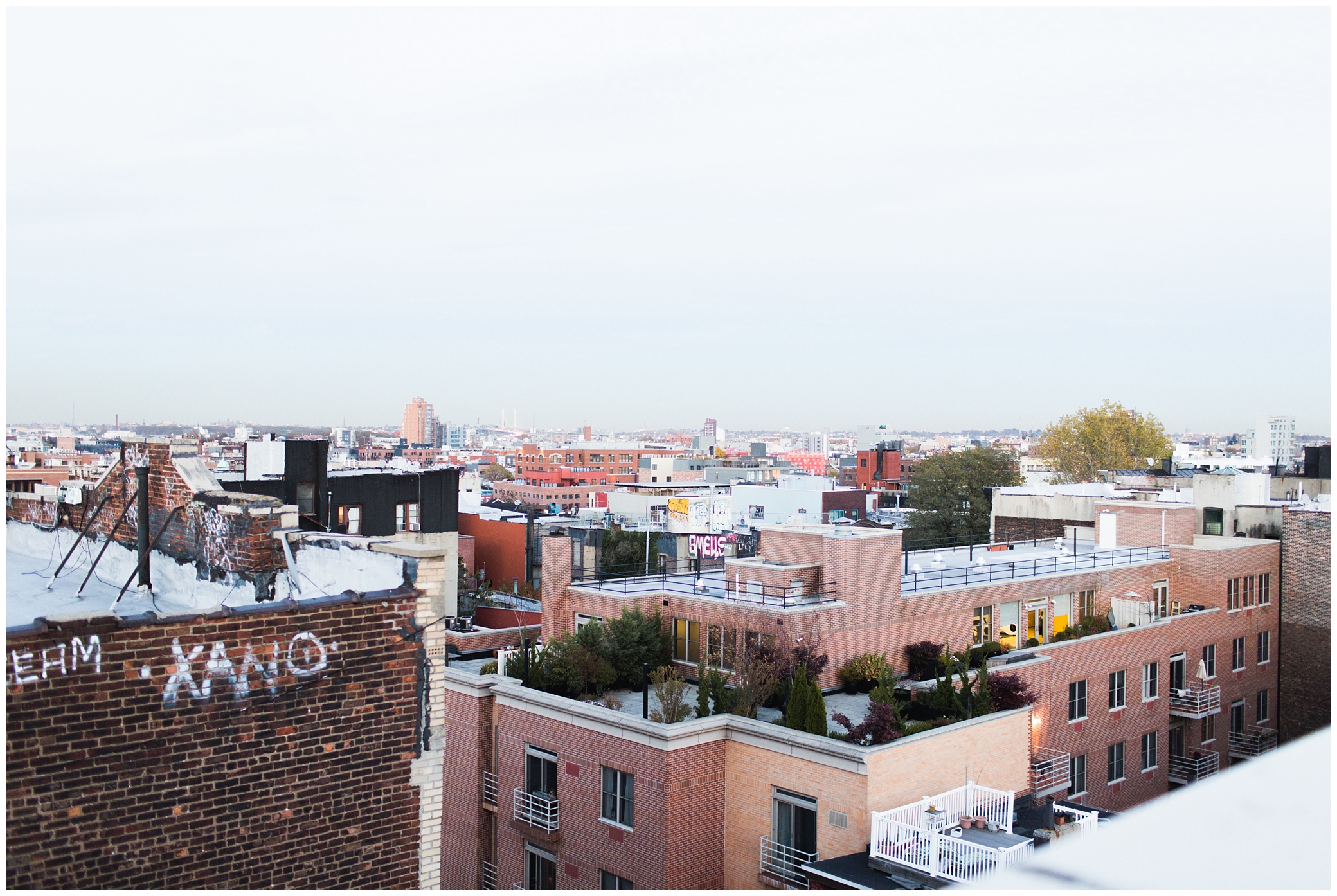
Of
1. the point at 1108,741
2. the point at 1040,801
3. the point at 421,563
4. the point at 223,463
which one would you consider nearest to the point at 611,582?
the point at 1040,801

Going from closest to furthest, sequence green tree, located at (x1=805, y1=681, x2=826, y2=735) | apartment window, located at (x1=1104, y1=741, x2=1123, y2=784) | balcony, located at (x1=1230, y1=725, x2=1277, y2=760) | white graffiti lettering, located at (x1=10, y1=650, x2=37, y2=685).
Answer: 1. white graffiti lettering, located at (x1=10, y1=650, x2=37, y2=685)
2. green tree, located at (x1=805, y1=681, x2=826, y2=735)
3. apartment window, located at (x1=1104, y1=741, x2=1123, y2=784)
4. balcony, located at (x1=1230, y1=725, x2=1277, y2=760)

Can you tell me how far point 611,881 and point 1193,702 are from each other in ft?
80.9

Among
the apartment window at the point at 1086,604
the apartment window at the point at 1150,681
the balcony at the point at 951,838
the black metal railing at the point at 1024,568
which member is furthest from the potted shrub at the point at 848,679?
the apartment window at the point at 1150,681

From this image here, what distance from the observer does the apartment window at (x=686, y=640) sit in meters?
30.0

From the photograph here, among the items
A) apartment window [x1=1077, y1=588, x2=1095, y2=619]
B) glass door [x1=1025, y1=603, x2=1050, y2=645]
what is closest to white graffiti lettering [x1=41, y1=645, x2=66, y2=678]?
glass door [x1=1025, y1=603, x2=1050, y2=645]

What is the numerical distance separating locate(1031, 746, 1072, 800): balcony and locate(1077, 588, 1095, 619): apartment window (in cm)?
740

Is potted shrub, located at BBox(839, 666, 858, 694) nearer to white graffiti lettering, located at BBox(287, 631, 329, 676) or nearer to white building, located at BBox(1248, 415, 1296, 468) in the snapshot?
white graffiti lettering, located at BBox(287, 631, 329, 676)

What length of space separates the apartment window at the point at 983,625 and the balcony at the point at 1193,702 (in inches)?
387

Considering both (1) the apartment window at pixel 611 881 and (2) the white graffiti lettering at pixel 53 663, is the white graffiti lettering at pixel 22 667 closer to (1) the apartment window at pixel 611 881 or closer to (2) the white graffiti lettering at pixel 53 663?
(2) the white graffiti lettering at pixel 53 663

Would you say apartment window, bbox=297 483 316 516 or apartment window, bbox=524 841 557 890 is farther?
apartment window, bbox=297 483 316 516

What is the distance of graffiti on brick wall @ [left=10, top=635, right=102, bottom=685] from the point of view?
8.74m

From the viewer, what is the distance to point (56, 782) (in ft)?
29.1

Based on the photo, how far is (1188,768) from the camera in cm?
3866

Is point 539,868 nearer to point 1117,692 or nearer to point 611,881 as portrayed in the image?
point 611,881
